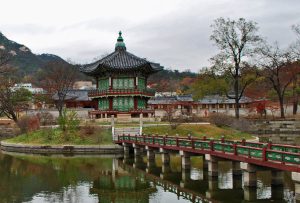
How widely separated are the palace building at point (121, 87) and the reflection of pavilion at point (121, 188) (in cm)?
3082

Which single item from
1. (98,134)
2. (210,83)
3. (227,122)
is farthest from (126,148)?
(210,83)

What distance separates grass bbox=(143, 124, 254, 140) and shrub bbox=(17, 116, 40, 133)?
568 inches

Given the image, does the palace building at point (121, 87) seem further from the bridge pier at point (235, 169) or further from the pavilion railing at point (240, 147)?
the bridge pier at point (235, 169)

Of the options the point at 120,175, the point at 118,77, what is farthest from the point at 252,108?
the point at 120,175

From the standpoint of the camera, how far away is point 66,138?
4931 cm

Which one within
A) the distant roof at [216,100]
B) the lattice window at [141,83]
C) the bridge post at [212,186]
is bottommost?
the bridge post at [212,186]

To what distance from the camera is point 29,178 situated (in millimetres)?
31219

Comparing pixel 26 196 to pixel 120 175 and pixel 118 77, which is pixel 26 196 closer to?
pixel 120 175

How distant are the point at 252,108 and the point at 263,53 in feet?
46.8

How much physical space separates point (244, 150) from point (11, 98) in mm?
55862

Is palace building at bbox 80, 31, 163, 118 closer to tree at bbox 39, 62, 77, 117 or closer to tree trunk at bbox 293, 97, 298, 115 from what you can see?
tree at bbox 39, 62, 77, 117

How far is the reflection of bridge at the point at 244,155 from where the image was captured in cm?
2108

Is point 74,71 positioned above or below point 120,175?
above

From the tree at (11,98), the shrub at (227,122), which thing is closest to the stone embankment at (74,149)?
the shrub at (227,122)
